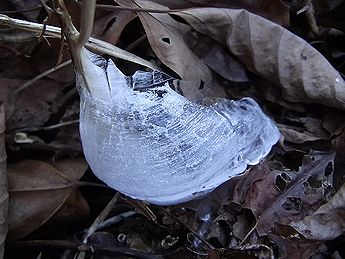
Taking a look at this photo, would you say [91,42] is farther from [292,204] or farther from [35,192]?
[292,204]

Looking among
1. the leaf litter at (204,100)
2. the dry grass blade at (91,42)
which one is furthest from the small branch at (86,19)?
the leaf litter at (204,100)

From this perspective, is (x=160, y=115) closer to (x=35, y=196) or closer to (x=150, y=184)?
(x=150, y=184)

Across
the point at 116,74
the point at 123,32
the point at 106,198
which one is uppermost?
the point at 116,74

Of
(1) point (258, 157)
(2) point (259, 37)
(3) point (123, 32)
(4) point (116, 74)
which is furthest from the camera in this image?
(3) point (123, 32)

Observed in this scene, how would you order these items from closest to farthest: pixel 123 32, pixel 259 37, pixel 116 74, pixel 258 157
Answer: pixel 116 74
pixel 258 157
pixel 259 37
pixel 123 32

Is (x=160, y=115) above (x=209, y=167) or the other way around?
above

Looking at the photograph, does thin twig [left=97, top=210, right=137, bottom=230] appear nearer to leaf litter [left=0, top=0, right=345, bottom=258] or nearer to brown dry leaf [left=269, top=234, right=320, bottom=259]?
leaf litter [left=0, top=0, right=345, bottom=258]

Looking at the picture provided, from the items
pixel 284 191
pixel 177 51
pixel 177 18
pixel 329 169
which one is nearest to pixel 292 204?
pixel 284 191

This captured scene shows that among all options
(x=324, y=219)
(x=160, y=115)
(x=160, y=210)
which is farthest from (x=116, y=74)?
(x=324, y=219)

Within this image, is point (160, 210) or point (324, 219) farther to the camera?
point (160, 210)
